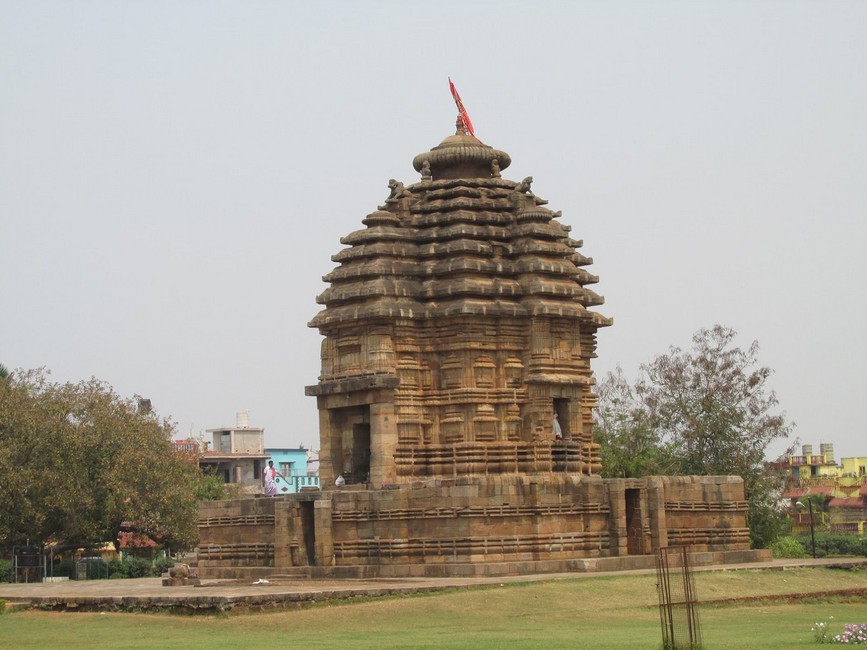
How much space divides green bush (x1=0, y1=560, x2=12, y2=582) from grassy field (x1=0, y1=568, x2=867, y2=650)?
18.3 m

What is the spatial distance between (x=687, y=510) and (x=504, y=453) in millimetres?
4763

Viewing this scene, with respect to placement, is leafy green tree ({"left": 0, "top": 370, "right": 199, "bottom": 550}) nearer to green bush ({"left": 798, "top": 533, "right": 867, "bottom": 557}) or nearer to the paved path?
the paved path

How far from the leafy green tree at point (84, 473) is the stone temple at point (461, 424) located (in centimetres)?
1246

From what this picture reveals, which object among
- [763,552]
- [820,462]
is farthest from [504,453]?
[820,462]

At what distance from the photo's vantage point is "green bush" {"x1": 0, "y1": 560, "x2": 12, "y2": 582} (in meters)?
47.1

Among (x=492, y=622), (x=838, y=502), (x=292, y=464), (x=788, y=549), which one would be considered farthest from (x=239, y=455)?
(x=492, y=622)

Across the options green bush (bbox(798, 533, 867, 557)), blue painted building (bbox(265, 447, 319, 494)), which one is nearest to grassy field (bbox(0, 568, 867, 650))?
green bush (bbox(798, 533, 867, 557))

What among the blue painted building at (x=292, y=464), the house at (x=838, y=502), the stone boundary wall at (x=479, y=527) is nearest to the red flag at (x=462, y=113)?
the stone boundary wall at (x=479, y=527)

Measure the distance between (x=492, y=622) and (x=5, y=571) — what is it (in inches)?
991

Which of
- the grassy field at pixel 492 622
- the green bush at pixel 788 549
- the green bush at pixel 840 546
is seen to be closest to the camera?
the grassy field at pixel 492 622

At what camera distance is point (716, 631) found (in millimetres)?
24547

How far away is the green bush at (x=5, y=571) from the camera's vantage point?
47.1 metres

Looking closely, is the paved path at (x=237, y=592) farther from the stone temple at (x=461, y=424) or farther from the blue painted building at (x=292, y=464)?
the blue painted building at (x=292, y=464)

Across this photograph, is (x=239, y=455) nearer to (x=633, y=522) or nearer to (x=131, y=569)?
(x=131, y=569)
